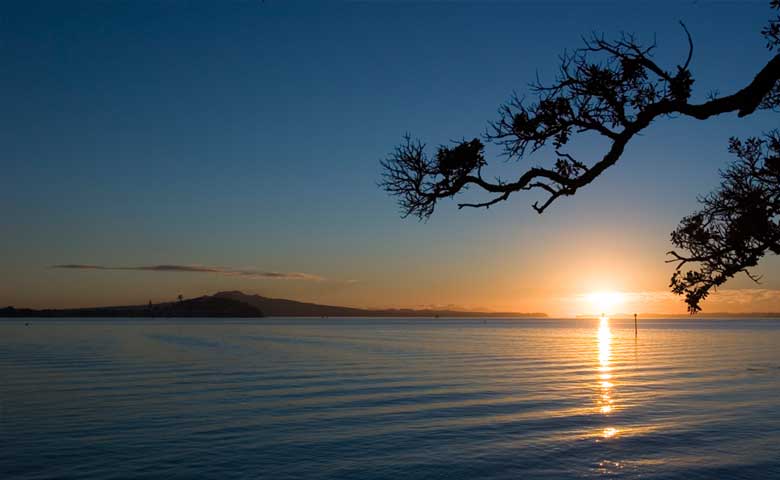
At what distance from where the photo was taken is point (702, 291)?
9.05 m

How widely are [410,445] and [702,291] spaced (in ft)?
31.9

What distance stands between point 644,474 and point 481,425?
662cm

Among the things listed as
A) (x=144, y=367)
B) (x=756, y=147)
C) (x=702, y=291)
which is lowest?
(x=144, y=367)

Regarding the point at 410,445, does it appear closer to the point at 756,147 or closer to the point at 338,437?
the point at 338,437

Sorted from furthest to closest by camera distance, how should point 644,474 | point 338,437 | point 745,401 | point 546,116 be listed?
point 745,401, point 338,437, point 644,474, point 546,116

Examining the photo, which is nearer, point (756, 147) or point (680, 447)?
point (756, 147)

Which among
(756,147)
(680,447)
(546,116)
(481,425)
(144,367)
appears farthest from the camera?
(144,367)

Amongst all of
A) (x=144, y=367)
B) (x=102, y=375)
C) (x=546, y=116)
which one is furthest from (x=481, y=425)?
(x=144, y=367)

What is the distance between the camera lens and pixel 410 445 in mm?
16547

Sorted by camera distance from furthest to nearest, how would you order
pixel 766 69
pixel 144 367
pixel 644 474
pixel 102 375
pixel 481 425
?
A: 1. pixel 144 367
2. pixel 102 375
3. pixel 481 425
4. pixel 644 474
5. pixel 766 69

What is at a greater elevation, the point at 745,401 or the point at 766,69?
the point at 766,69

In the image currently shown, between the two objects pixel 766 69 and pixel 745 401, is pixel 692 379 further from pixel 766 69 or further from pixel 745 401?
pixel 766 69

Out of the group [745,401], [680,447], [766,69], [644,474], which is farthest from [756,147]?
[745,401]

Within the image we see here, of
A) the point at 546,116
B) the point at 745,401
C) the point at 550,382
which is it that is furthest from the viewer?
the point at 550,382
